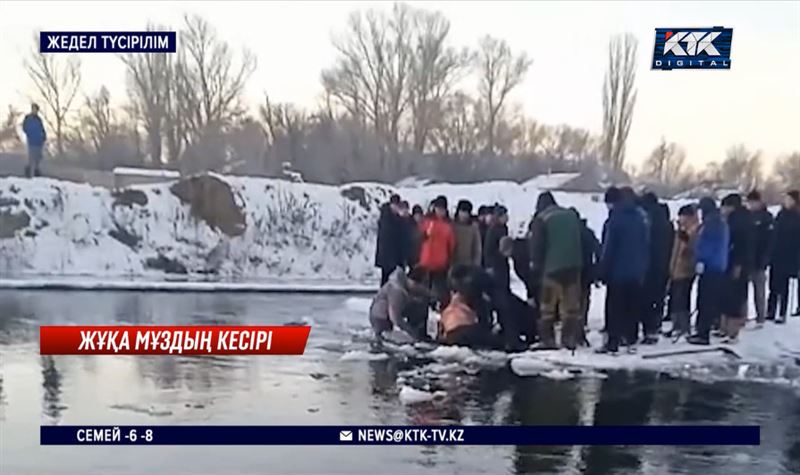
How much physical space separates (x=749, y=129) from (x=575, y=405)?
1161 millimetres

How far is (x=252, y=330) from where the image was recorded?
9.27 ft

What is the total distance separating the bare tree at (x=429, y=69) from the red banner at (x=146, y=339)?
A: 0.87 meters

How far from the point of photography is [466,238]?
9.38 ft

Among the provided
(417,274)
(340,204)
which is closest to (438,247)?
(417,274)

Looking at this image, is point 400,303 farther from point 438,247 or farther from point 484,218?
point 484,218

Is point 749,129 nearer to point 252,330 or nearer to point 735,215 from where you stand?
point 735,215

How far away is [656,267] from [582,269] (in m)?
0.32

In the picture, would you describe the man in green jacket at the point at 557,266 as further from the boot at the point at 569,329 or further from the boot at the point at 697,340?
the boot at the point at 697,340

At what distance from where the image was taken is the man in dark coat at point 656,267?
292 centimetres

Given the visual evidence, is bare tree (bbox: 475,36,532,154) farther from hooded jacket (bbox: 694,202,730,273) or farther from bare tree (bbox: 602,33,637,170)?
hooded jacket (bbox: 694,202,730,273)

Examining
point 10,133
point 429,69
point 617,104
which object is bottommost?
point 10,133

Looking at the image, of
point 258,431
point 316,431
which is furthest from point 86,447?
point 316,431

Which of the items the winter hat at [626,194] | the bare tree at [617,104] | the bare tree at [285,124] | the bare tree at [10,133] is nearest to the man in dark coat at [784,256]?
the winter hat at [626,194]

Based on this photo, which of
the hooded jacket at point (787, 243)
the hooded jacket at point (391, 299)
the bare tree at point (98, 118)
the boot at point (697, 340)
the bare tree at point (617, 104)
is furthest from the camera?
the boot at point (697, 340)
